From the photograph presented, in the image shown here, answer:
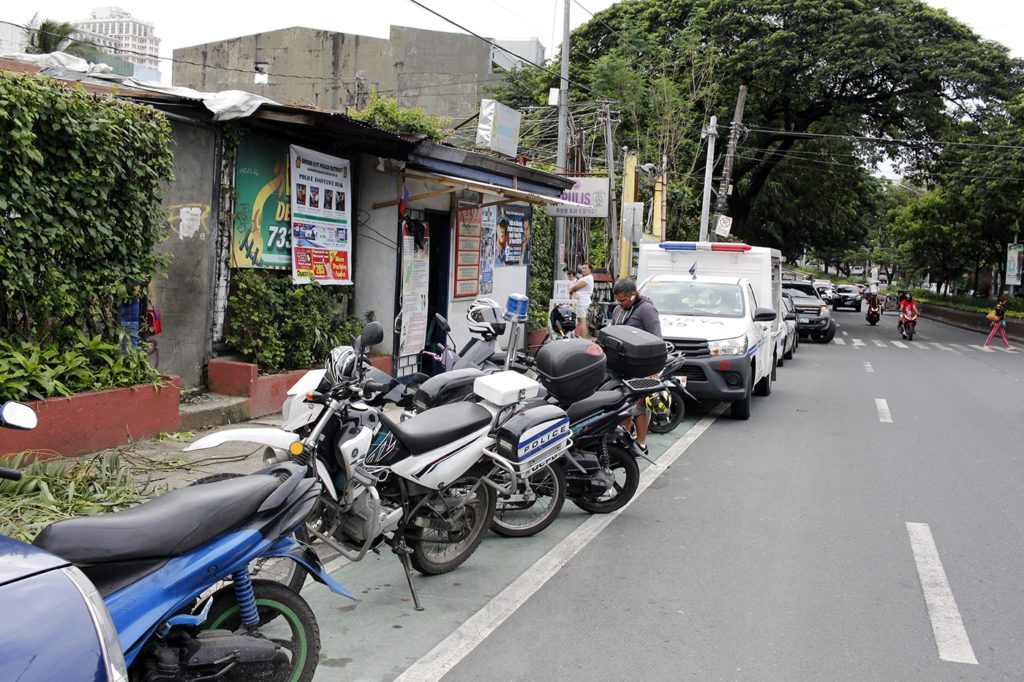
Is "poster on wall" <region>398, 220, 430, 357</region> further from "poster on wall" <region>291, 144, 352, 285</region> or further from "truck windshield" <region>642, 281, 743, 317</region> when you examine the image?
"truck windshield" <region>642, 281, 743, 317</region>

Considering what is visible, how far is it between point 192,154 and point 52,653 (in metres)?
7.54

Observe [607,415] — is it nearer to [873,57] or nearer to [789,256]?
[873,57]

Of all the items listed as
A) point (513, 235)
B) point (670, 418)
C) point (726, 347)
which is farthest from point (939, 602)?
point (513, 235)

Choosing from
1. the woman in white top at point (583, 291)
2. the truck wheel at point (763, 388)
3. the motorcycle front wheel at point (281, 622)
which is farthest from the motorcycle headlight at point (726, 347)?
the motorcycle front wheel at point (281, 622)

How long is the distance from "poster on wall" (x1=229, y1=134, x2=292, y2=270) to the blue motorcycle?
6.36m

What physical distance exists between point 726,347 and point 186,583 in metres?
9.19

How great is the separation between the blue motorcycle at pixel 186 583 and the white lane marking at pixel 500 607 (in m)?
0.77

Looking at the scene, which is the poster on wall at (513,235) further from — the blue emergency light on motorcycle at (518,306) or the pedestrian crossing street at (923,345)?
the pedestrian crossing street at (923,345)

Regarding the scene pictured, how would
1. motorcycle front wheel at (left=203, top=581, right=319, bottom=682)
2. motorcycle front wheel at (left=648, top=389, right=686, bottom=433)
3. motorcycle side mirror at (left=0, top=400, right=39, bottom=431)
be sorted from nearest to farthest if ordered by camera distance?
motorcycle side mirror at (left=0, top=400, right=39, bottom=431) → motorcycle front wheel at (left=203, top=581, right=319, bottom=682) → motorcycle front wheel at (left=648, top=389, right=686, bottom=433)

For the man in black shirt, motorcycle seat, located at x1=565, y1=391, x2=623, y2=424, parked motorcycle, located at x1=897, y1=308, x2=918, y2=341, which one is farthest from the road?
parked motorcycle, located at x1=897, y1=308, x2=918, y2=341

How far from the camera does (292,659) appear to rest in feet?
11.8

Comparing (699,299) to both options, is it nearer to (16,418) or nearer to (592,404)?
(592,404)

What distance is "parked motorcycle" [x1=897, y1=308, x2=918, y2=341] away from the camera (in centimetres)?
3081

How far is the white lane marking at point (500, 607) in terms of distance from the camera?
427 centimetres
